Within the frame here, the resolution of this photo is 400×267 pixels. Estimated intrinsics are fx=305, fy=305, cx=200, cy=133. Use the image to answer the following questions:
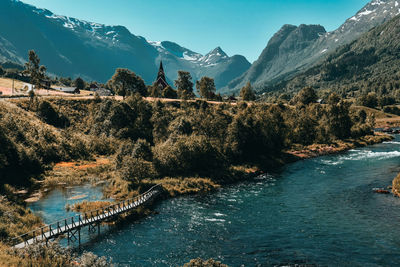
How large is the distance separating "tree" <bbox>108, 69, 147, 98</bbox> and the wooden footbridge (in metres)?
126

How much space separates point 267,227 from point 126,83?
494 ft

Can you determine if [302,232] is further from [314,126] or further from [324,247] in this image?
[314,126]

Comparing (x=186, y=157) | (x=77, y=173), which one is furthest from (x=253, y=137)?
(x=77, y=173)

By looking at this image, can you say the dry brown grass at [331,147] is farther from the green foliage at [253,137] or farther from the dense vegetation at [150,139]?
the green foliage at [253,137]

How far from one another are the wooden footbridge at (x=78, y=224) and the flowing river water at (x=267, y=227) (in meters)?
2.42

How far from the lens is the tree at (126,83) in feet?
578

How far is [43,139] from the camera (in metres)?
101

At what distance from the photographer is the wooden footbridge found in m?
41.3

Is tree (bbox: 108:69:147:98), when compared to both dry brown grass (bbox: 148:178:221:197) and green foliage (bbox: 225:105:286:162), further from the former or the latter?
dry brown grass (bbox: 148:178:221:197)

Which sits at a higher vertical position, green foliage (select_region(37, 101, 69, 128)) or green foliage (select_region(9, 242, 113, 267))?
green foliage (select_region(37, 101, 69, 128))

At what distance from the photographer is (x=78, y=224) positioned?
153 ft

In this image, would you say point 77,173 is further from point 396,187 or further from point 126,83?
point 126,83

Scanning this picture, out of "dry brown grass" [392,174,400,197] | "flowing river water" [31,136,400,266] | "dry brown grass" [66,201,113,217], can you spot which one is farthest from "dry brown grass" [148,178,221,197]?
"dry brown grass" [392,174,400,197]

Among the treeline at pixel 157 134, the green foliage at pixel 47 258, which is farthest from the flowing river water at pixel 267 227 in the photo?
the treeline at pixel 157 134
